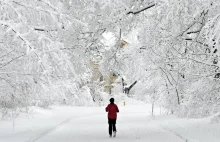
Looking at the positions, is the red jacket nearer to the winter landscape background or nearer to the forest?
the winter landscape background

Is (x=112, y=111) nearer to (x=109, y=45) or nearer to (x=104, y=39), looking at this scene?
(x=109, y=45)

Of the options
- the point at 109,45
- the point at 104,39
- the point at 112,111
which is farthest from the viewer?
the point at 109,45

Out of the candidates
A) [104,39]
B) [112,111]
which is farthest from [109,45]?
[112,111]

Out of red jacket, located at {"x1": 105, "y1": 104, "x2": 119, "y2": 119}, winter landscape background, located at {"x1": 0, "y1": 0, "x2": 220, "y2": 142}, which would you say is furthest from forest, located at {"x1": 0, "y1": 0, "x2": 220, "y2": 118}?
red jacket, located at {"x1": 105, "y1": 104, "x2": 119, "y2": 119}

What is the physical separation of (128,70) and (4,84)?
25.3 ft

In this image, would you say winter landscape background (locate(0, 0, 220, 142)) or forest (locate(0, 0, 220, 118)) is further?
winter landscape background (locate(0, 0, 220, 142))

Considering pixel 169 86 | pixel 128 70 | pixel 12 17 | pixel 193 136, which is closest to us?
pixel 12 17

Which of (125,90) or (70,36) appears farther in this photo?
(125,90)

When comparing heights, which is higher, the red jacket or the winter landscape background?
the winter landscape background

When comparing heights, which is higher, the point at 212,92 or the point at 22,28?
the point at 22,28

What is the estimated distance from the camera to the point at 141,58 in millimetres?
25031

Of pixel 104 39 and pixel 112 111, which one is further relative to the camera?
pixel 104 39

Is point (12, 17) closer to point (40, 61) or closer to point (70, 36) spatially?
point (40, 61)

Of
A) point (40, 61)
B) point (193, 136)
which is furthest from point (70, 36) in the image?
point (40, 61)
